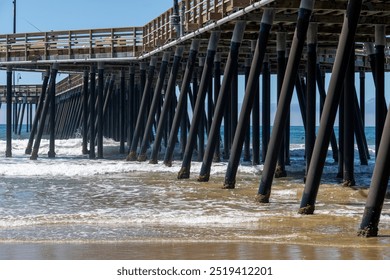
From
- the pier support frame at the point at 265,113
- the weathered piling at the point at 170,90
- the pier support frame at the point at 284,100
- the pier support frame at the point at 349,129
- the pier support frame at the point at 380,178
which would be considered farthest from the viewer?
the weathered piling at the point at 170,90

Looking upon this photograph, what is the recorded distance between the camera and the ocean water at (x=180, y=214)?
11.6m

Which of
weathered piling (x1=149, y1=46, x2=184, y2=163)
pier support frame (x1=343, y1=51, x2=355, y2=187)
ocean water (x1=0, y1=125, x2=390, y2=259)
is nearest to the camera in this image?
ocean water (x1=0, y1=125, x2=390, y2=259)

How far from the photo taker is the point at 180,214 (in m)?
14.9

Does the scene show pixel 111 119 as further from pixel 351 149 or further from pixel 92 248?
pixel 92 248

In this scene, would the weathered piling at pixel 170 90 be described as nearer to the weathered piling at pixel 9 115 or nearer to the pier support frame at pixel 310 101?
the pier support frame at pixel 310 101

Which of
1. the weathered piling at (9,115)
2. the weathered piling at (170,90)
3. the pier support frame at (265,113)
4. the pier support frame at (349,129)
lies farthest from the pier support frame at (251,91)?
the weathered piling at (9,115)

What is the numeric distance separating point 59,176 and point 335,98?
14.4 metres

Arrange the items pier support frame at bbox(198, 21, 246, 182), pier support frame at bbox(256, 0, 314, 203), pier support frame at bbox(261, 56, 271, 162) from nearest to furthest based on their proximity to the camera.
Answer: pier support frame at bbox(256, 0, 314, 203)
pier support frame at bbox(198, 21, 246, 182)
pier support frame at bbox(261, 56, 271, 162)

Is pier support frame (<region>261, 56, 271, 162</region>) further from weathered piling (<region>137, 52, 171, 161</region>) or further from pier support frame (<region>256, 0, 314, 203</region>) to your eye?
pier support frame (<region>256, 0, 314, 203</region>)

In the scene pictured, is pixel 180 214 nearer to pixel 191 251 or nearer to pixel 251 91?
pixel 191 251

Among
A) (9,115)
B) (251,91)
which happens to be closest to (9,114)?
(9,115)

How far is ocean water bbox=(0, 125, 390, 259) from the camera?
11.6 metres

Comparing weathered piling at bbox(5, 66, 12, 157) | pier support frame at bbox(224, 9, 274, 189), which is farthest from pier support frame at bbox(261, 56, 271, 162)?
weathered piling at bbox(5, 66, 12, 157)

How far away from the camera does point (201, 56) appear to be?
105 feet
